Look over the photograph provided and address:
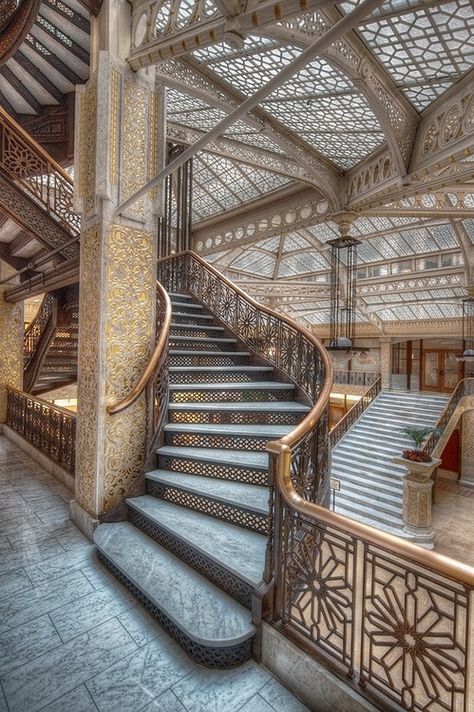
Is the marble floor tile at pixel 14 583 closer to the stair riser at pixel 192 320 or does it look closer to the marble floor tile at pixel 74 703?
the marble floor tile at pixel 74 703

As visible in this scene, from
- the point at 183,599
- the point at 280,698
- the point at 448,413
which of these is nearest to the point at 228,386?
the point at 183,599

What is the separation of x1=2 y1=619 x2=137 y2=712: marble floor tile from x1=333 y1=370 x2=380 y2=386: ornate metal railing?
54.2 ft

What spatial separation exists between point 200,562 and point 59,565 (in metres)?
1.22

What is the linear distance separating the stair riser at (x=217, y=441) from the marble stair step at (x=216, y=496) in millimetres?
323

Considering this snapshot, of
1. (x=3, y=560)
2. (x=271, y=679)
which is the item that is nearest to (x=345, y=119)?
(x=271, y=679)

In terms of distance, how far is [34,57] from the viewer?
522 cm

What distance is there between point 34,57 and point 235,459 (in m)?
6.36

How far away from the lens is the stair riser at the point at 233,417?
3799 millimetres

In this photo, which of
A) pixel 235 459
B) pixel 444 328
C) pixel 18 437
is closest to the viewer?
pixel 235 459

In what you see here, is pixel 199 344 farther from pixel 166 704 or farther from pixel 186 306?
pixel 166 704

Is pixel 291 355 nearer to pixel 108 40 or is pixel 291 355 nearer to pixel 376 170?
pixel 376 170

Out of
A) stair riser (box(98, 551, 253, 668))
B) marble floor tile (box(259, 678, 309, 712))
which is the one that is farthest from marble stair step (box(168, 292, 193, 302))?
marble floor tile (box(259, 678, 309, 712))

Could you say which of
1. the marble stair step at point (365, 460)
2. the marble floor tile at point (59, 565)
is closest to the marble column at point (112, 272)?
the marble floor tile at point (59, 565)

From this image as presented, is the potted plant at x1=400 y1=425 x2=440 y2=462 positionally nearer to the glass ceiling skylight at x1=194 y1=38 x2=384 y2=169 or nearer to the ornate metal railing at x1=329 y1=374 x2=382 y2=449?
the ornate metal railing at x1=329 y1=374 x2=382 y2=449
